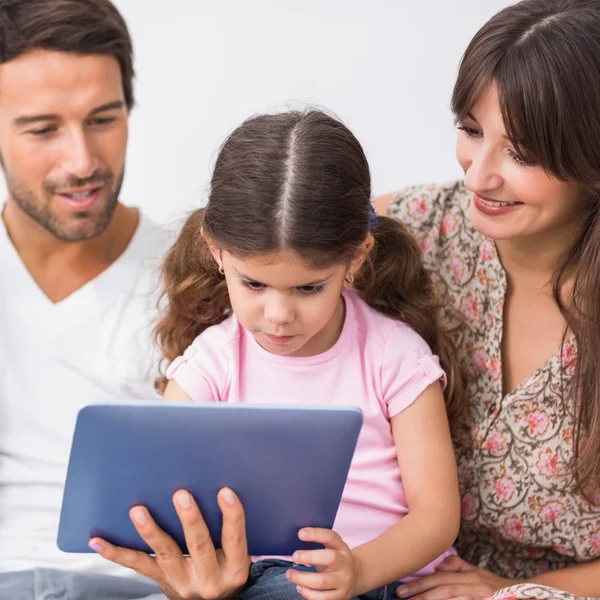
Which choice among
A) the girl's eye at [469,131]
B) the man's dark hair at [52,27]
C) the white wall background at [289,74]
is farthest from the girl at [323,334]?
the white wall background at [289,74]

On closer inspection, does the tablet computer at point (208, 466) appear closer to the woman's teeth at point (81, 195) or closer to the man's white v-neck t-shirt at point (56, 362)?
the man's white v-neck t-shirt at point (56, 362)

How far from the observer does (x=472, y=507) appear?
2033 mm

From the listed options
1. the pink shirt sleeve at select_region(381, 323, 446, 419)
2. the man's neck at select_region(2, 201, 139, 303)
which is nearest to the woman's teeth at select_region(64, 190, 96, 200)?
the man's neck at select_region(2, 201, 139, 303)

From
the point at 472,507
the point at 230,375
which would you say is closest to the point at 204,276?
the point at 230,375

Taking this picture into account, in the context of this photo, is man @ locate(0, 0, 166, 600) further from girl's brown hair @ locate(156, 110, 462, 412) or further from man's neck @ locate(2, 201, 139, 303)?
girl's brown hair @ locate(156, 110, 462, 412)

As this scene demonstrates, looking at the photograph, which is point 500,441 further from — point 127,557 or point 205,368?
point 127,557

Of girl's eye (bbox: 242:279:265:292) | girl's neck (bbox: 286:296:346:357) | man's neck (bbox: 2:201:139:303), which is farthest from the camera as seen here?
man's neck (bbox: 2:201:139:303)

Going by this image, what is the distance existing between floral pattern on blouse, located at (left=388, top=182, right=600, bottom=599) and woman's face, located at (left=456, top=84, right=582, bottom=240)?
7.7 inches

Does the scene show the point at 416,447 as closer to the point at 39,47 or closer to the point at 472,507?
the point at 472,507

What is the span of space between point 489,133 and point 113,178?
80cm

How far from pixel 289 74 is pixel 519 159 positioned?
1.50m

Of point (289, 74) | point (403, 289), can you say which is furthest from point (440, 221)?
point (289, 74)

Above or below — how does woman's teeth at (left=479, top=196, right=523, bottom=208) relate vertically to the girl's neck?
above

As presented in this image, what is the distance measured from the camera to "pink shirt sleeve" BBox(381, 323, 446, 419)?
1872 mm
